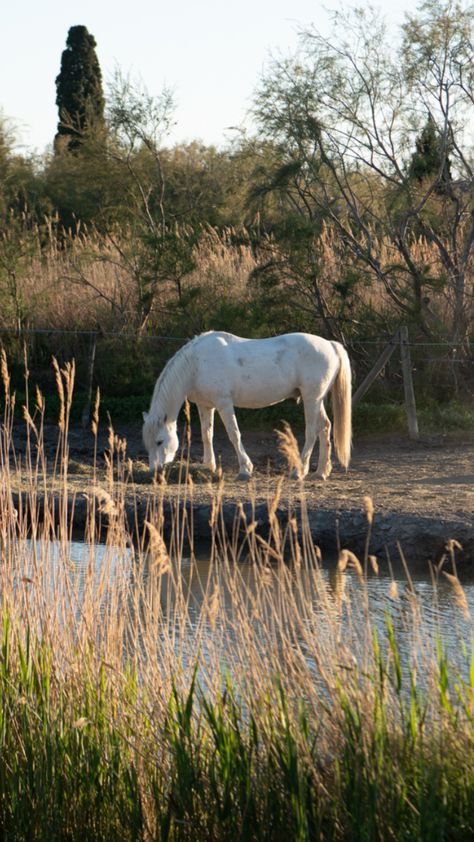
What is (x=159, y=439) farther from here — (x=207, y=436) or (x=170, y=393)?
(x=207, y=436)

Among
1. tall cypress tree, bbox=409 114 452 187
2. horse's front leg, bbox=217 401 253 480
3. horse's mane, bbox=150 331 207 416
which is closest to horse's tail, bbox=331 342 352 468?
horse's front leg, bbox=217 401 253 480

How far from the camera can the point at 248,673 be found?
11.1ft

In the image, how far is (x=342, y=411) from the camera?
1048 cm

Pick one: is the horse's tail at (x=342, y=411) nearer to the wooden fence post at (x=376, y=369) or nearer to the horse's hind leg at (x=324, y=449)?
the horse's hind leg at (x=324, y=449)

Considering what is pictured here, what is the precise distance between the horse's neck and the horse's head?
7cm

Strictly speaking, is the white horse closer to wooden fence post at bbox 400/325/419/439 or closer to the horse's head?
the horse's head

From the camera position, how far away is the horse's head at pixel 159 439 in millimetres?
9633

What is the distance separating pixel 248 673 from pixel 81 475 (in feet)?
22.0

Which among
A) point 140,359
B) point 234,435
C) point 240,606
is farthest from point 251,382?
point 240,606

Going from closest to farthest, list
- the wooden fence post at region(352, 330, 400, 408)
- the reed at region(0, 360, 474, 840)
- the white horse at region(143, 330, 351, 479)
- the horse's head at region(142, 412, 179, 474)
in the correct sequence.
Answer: the reed at region(0, 360, 474, 840) < the horse's head at region(142, 412, 179, 474) < the white horse at region(143, 330, 351, 479) < the wooden fence post at region(352, 330, 400, 408)

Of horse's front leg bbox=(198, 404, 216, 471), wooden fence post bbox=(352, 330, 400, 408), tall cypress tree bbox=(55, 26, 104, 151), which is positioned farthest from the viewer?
tall cypress tree bbox=(55, 26, 104, 151)

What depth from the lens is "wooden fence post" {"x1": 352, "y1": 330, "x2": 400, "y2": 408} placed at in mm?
12258

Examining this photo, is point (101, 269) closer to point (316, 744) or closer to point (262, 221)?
point (262, 221)

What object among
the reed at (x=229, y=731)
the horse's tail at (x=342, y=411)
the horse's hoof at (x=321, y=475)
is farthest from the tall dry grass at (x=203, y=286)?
the reed at (x=229, y=731)
